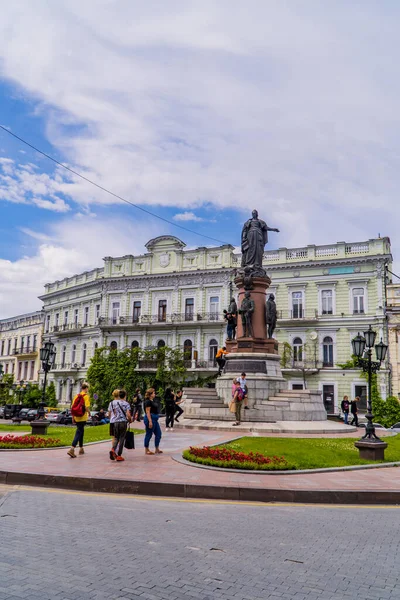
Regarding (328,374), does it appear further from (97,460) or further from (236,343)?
(97,460)

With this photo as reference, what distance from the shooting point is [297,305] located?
44.6 metres

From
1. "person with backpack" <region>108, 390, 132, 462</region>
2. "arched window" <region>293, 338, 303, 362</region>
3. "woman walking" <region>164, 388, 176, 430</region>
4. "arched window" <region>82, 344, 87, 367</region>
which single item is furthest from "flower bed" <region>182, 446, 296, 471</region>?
"arched window" <region>82, 344, 87, 367</region>

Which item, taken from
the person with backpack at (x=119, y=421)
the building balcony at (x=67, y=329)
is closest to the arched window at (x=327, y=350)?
the building balcony at (x=67, y=329)

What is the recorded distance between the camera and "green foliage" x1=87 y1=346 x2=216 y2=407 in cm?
4497

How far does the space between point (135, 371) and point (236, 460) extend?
3693 centimetres

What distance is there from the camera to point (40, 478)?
359 inches

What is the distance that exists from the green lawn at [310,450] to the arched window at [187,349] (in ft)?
101

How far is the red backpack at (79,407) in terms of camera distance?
11875 millimetres

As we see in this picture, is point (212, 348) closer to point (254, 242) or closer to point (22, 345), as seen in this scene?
point (254, 242)

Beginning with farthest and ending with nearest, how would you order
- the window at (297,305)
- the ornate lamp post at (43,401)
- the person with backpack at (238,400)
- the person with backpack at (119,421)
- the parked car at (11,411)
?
the parked car at (11,411), the window at (297,305), the person with backpack at (238,400), the ornate lamp post at (43,401), the person with backpack at (119,421)

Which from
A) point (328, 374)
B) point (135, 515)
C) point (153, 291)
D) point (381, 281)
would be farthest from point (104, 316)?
point (135, 515)

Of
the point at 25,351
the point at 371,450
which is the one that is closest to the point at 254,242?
the point at 371,450

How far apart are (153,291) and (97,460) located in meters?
39.5

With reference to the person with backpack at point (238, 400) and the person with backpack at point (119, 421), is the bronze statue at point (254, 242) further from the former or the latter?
the person with backpack at point (119, 421)
